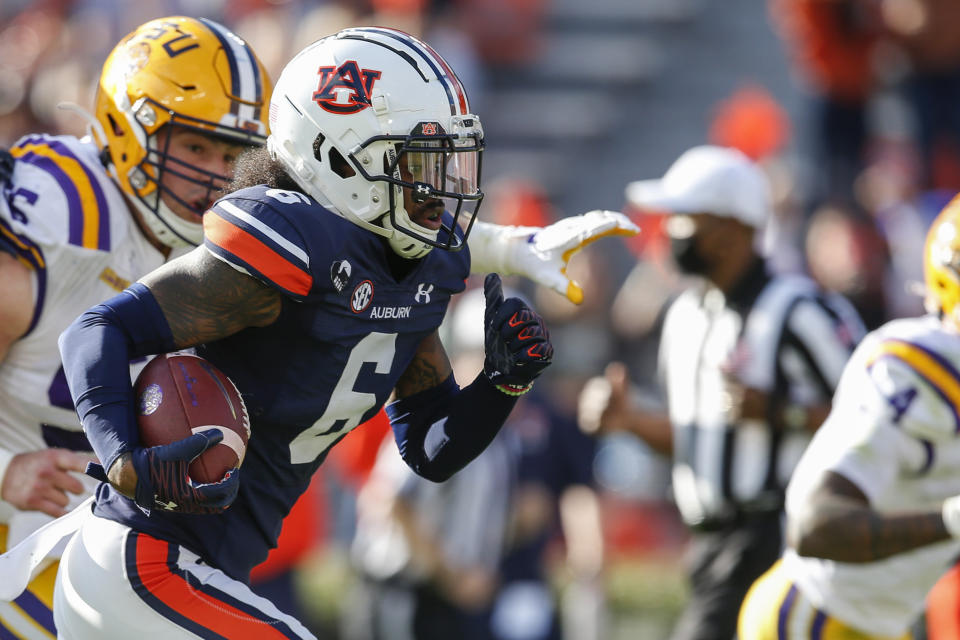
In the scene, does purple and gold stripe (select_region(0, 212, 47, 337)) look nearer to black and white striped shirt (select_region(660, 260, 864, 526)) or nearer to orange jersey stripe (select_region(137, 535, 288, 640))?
orange jersey stripe (select_region(137, 535, 288, 640))

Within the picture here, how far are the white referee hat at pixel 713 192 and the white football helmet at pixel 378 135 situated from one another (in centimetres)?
248

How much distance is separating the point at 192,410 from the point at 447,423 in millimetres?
739

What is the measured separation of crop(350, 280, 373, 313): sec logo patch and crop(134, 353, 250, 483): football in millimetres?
311

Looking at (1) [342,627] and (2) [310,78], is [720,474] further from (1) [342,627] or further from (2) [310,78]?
(1) [342,627]

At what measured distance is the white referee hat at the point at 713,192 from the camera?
17.8 ft

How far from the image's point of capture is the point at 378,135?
9.88 feet

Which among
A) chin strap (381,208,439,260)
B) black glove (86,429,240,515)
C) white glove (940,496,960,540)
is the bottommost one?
white glove (940,496,960,540)

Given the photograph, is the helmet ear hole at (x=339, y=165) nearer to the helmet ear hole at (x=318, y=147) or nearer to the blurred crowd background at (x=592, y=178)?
the helmet ear hole at (x=318, y=147)

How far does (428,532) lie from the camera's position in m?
6.69

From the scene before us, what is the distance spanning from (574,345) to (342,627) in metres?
2.16

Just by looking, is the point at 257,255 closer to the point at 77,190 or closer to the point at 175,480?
the point at 175,480

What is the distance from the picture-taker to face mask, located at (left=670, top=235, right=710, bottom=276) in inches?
215

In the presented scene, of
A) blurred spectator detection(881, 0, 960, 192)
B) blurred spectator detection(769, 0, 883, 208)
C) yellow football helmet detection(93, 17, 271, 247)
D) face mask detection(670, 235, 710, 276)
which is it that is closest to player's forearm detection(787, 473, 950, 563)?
yellow football helmet detection(93, 17, 271, 247)

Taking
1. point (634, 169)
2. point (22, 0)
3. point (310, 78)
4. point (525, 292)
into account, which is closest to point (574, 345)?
point (525, 292)
